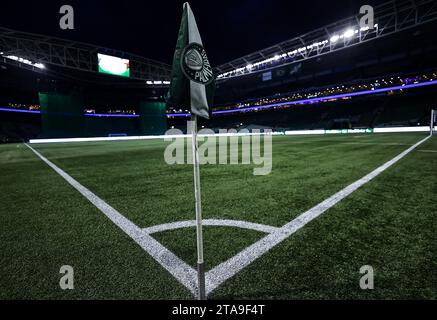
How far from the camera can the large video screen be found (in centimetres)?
2753

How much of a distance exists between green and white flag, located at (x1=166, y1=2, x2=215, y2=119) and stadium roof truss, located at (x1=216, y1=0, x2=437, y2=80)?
24.0 meters

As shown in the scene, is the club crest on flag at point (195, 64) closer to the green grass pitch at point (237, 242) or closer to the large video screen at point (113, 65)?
the green grass pitch at point (237, 242)

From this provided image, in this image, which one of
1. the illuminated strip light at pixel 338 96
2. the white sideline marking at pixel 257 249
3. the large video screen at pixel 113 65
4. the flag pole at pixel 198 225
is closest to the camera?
the flag pole at pixel 198 225

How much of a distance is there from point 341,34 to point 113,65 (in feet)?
87.8

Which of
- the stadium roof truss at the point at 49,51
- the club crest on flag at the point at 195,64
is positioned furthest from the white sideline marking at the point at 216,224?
the stadium roof truss at the point at 49,51

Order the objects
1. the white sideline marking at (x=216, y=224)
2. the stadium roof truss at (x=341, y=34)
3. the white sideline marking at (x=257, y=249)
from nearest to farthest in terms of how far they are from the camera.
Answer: the white sideline marking at (x=257, y=249) < the white sideline marking at (x=216, y=224) < the stadium roof truss at (x=341, y=34)

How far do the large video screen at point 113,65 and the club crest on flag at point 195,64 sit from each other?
31.5 metres

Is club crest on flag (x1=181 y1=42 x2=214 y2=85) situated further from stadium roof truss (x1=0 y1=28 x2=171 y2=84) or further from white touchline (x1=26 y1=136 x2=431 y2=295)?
stadium roof truss (x1=0 y1=28 x2=171 y2=84)

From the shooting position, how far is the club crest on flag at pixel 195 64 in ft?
4.56

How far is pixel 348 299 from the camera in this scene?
1.35 m

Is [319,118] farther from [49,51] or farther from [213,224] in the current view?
[213,224]

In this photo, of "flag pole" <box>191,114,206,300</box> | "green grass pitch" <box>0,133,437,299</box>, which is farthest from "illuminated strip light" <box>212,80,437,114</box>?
"flag pole" <box>191,114,206,300</box>

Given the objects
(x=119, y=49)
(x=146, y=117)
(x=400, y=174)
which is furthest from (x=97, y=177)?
(x=146, y=117)
